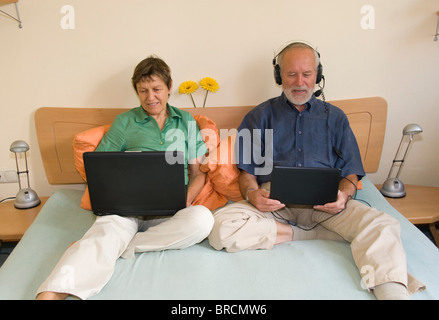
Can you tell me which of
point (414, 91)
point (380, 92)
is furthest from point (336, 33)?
point (414, 91)

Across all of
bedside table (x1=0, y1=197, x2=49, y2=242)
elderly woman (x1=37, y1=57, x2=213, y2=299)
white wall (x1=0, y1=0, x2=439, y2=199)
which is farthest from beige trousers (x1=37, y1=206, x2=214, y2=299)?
white wall (x1=0, y1=0, x2=439, y2=199)

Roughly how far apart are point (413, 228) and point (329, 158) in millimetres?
447

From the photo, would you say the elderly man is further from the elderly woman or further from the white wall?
the white wall

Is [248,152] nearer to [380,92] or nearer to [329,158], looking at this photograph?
[329,158]

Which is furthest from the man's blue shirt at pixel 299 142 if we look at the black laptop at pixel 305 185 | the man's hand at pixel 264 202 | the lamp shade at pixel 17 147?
the lamp shade at pixel 17 147

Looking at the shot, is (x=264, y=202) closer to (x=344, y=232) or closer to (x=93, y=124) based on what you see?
(x=344, y=232)

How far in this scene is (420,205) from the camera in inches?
60.2

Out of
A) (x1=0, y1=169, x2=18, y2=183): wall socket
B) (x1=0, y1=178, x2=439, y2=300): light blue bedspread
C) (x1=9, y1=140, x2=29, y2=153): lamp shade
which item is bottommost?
(x1=0, y1=178, x2=439, y2=300): light blue bedspread

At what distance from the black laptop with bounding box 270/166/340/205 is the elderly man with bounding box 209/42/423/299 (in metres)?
0.05

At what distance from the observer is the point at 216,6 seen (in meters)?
1.62

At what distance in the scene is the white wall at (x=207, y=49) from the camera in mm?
1615

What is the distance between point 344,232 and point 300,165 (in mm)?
364

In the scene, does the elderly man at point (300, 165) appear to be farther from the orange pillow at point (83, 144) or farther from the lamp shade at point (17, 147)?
the lamp shade at point (17, 147)

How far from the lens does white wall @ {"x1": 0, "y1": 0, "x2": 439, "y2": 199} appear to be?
1.62 m
